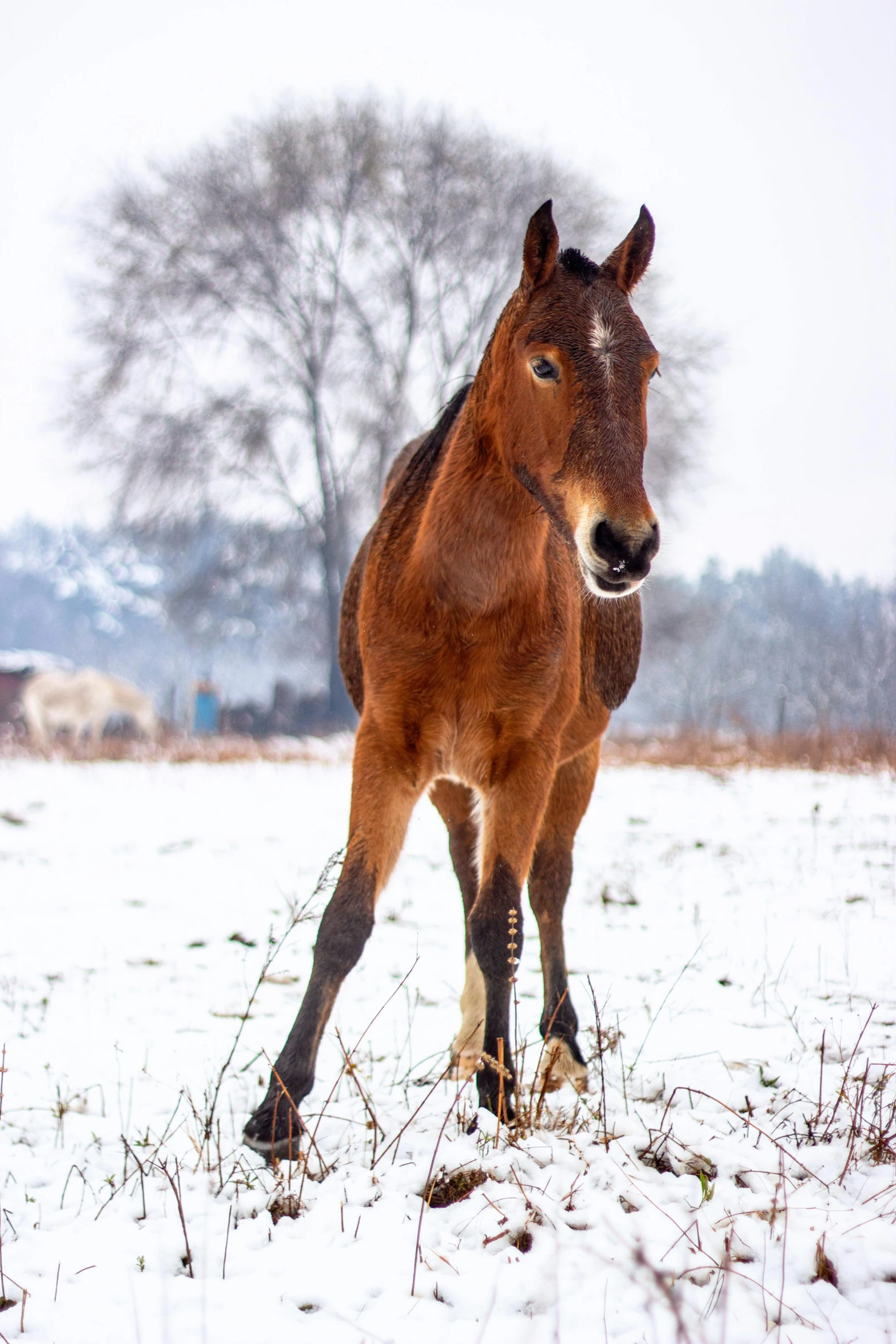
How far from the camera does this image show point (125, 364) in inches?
707

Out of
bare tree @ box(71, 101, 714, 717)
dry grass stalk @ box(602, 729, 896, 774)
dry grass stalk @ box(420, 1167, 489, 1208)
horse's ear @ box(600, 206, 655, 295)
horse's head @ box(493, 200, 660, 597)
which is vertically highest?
bare tree @ box(71, 101, 714, 717)

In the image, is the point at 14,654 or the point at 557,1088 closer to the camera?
the point at 557,1088

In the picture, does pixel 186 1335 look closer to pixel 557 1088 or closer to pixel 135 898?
pixel 557 1088

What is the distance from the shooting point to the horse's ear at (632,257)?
252cm

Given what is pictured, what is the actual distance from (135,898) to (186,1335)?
379 centimetres

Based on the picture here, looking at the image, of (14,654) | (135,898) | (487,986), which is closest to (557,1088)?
(487,986)

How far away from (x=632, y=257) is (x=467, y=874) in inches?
90.6

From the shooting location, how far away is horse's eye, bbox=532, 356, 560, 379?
229cm

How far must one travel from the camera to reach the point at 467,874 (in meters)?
3.48

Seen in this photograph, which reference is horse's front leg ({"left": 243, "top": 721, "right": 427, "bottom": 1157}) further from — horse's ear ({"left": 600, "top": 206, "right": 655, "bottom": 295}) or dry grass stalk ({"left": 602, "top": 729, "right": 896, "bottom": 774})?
dry grass stalk ({"left": 602, "top": 729, "right": 896, "bottom": 774})

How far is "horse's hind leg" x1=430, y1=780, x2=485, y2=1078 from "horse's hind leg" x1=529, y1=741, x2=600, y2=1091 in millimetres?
237

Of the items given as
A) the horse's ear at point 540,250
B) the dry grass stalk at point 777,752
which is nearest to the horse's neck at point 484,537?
the horse's ear at point 540,250

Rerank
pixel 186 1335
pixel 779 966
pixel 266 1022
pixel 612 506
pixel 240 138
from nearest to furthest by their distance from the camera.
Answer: pixel 186 1335 < pixel 612 506 < pixel 266 1022 < pixel 779 966 < pixel 240 138

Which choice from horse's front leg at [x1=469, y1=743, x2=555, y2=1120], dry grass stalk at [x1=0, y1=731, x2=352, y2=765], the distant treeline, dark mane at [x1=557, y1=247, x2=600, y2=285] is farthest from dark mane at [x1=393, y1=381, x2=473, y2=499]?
dry grass stalk at [x1=0, y1=731, x2=352, y2=765]
